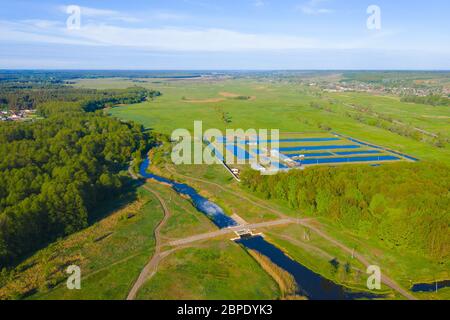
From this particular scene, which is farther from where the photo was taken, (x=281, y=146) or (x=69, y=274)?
(x=281, y=146)

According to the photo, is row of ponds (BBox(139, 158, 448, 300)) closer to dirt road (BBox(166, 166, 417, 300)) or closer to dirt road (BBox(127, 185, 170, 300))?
dirt road (BBox(166, 166, 417, 300))

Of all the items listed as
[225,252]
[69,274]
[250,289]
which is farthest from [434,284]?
[69,274]

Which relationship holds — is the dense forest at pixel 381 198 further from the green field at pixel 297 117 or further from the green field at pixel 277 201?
the green field at pixel 297 117

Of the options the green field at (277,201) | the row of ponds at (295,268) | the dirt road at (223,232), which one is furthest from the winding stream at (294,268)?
the dirt road at (223,232)

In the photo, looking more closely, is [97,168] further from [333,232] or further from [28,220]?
[333,232]

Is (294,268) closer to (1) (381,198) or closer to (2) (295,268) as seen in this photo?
(2) (295,268)

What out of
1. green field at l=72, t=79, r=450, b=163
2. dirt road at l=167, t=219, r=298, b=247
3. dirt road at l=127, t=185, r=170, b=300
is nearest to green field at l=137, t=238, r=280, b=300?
dirt road at l=127, t=185, r=170, b=300
